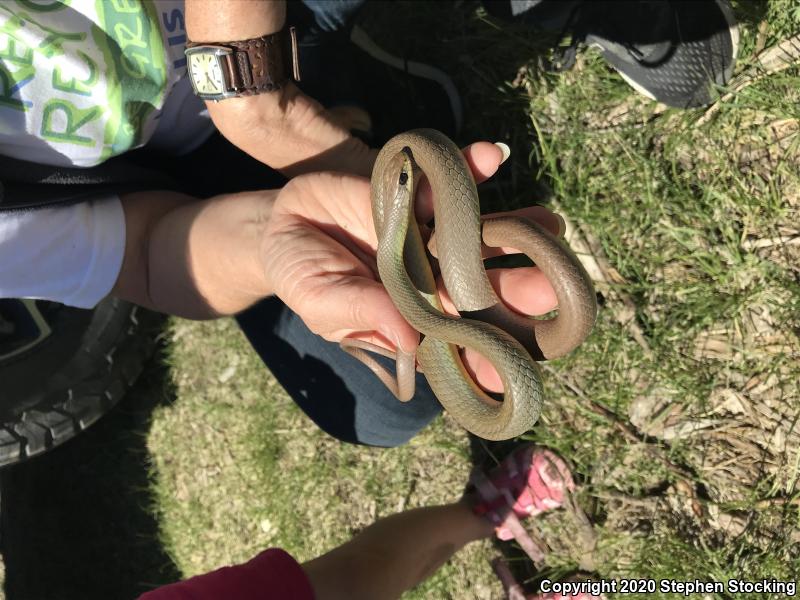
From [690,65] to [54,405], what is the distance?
261 centimetres

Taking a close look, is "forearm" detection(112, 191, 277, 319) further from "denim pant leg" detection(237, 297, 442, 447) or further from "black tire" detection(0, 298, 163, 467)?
"black tire" detection(0, 298, 163, 467)

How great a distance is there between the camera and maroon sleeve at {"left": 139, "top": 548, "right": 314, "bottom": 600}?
2107mm

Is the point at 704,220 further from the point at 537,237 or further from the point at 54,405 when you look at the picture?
the point at 54,405

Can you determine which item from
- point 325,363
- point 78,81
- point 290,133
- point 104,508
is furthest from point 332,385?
point 104,508

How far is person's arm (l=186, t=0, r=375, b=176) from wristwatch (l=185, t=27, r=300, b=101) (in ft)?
→ 0.08

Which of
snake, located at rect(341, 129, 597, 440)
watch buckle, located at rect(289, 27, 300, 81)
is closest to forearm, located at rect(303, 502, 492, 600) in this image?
snake, located at rect(341, 129, 597, 440)

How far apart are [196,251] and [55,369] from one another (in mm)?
859

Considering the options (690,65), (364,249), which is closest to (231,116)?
(364,249)

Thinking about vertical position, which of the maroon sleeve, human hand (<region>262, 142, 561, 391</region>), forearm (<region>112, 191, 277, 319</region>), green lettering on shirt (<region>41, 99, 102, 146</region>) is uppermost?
green lettering on shirt (<region>41, 99, 102, 146</region>)

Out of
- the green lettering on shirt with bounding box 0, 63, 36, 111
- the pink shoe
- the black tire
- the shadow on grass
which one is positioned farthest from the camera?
the shadow on grass

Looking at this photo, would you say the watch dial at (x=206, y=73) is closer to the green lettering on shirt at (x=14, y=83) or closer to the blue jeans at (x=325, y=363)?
the green lettering on shirt at (x=14, y=83)

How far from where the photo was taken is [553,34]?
275cm

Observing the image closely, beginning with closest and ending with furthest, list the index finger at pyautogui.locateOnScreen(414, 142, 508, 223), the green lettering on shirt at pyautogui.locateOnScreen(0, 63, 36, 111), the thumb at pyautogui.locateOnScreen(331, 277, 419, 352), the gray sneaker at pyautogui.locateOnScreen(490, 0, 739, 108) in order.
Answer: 1. the thumb at pyautogui.locateOnScreen(331, 277, 419, 352)
2. the green lettering on shirt at pyautogui.locateOnScreen(0, 63, 36, 111)
3. the index finger at pyautogui.locateOnScreen(414, 142, 508, 223)
4. the gray sneaker at pyautogui.locateOnScreen(490, 0, 739, 108)

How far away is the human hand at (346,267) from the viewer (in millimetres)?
1688
